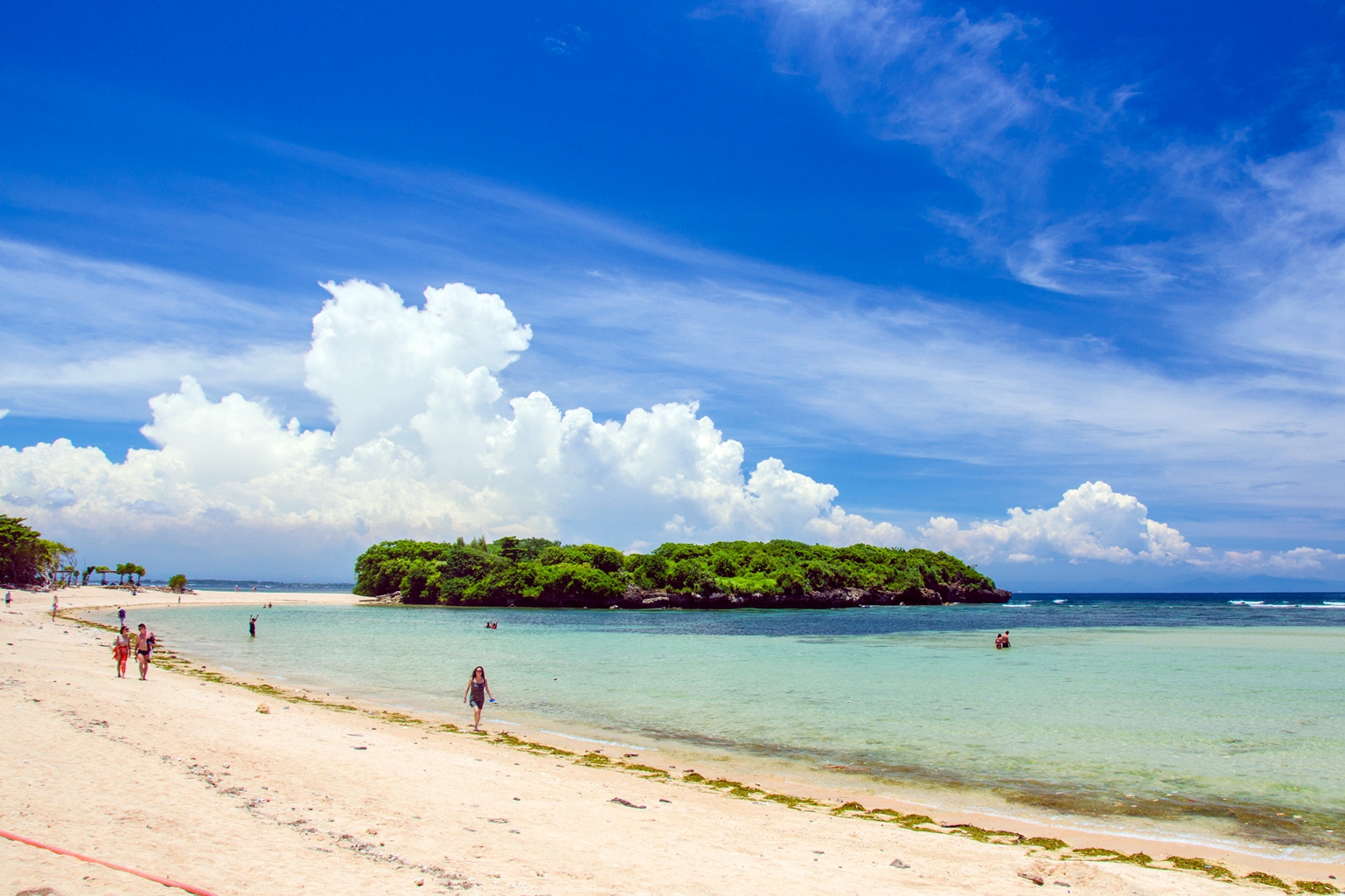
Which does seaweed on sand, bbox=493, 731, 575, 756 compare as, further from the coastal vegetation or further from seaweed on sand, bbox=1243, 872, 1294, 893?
the coastal vegetation

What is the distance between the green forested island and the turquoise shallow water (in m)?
56.7

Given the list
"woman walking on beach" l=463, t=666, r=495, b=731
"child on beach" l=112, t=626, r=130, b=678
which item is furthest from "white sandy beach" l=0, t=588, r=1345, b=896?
"child on beach" l=112, t=626, r=130, b=678

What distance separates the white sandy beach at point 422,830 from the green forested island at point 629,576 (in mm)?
103244

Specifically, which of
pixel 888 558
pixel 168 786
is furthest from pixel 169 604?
pixel 888 558

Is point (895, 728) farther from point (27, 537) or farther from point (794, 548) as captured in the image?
point (794, 548)

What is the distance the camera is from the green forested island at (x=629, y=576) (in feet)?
393

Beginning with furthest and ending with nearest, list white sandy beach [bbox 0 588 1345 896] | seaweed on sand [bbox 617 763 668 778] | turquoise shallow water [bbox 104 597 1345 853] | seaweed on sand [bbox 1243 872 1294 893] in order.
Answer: seaweed on sand [bbox 617 763 668 778], turquoise shallow water [bbox 104 597 1345 853], seaweed on sand [bbox 1243 872 1294 893], white sandy beach [bbox 0 588 1345 896]

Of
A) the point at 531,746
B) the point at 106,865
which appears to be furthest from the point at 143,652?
the point at 106,865

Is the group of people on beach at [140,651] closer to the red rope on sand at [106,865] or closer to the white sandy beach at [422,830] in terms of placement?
the white sandy beach at [422,830]

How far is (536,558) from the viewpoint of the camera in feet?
424

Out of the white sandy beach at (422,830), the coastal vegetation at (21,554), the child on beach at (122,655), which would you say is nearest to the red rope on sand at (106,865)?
the white sandy beach at (422,830)

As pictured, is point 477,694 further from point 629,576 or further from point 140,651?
point 629,576

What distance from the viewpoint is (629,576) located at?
405 ft

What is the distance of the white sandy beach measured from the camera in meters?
8.47
